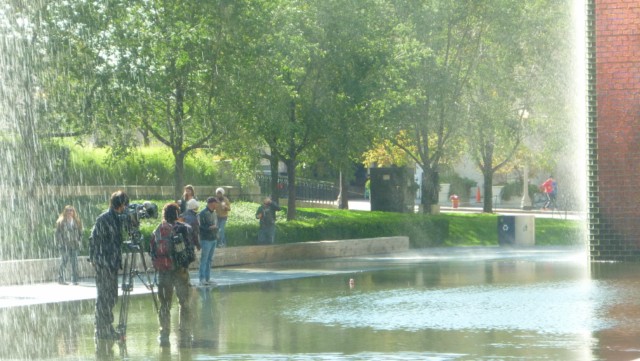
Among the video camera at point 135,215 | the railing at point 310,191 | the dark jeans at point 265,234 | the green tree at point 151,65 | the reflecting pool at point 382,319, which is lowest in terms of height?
the reflecting pool at point 382,319

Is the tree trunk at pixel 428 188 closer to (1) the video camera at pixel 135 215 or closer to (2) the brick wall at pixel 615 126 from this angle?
(2) the brick wall at pixel 615 126

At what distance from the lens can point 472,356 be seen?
1219 cm

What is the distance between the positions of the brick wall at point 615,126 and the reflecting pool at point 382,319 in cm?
87

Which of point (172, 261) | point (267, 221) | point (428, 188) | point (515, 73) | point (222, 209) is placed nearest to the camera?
point (172, 261)

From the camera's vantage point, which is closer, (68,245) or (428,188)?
(68,245)

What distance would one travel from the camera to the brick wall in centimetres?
2434

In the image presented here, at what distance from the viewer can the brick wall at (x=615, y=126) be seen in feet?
79.9

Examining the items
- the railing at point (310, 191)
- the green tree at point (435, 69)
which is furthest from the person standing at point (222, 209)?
the railing at point (310, 191)

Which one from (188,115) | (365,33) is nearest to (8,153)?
(188,115)

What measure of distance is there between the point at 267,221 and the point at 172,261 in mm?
14757

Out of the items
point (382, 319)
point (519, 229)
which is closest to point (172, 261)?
point (382, 319)

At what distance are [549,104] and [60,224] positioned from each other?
27044 mm

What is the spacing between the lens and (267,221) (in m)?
28.8

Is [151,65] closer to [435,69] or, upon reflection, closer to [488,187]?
[435,69]
